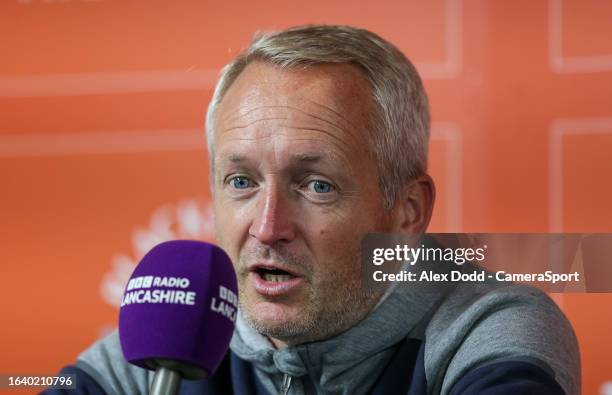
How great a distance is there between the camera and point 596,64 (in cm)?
183

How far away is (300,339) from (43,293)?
569 millimetres

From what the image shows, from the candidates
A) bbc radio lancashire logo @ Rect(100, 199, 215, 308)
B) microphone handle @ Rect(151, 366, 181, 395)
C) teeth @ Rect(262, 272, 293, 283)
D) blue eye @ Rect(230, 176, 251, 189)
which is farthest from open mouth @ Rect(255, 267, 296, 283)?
microphone handle @ Rect(151, 366, 181, 395)

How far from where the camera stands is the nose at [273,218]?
5.38 ft

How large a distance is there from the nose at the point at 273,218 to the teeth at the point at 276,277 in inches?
2.1

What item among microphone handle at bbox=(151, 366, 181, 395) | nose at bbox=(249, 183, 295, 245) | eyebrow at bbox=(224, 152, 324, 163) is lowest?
microphone handle at bbox=(151, 366, 181, 395)

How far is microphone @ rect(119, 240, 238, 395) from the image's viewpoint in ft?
3.14

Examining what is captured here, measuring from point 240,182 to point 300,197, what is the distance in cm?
11

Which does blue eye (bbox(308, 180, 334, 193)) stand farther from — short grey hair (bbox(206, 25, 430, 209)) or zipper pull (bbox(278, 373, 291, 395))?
zipper pull (bbox(278, 373, 291, 395))

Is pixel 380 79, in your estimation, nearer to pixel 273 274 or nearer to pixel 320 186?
pixel 320 186

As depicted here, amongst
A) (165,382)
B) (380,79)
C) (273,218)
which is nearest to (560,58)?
(380,79)

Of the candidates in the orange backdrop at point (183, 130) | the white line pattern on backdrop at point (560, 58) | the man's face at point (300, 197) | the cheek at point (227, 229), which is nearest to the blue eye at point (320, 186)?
the man's face at point (300, 197)

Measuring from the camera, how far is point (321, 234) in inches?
66.7

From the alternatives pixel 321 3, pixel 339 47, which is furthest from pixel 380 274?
pixel 321 3

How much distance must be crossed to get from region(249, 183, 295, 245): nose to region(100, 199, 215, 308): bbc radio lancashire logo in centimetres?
26
